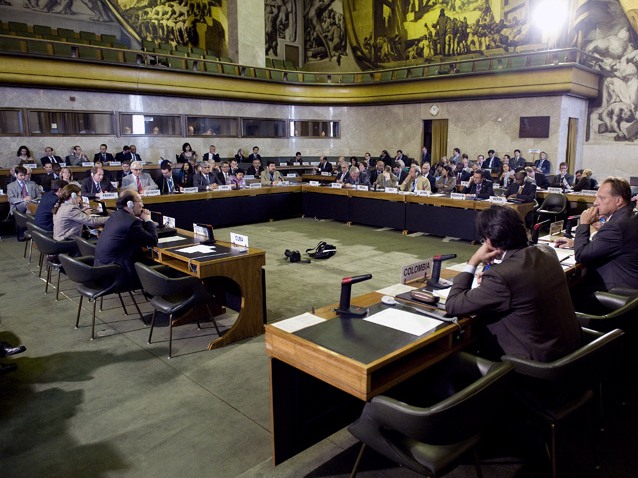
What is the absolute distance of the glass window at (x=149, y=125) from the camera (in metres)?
12.5

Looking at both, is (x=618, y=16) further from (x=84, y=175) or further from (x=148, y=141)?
(x=84, y=175)

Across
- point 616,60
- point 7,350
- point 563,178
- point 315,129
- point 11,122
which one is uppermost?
point 616,60

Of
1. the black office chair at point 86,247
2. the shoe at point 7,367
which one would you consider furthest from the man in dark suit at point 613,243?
the black office chair at point 86,247

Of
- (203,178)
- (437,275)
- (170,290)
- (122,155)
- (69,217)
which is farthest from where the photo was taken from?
(122,155)

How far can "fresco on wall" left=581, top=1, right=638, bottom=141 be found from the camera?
12.7 metres

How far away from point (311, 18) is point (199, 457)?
18465 mm

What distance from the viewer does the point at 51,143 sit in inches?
448

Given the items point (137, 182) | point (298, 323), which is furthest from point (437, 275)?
point (137, 182)

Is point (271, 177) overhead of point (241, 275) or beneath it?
overhead

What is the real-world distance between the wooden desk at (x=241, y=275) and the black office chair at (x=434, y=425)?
80.7 inches

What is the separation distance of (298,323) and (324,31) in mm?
17821

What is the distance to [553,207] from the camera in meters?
8.18

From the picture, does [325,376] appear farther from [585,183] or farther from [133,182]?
[585,183]

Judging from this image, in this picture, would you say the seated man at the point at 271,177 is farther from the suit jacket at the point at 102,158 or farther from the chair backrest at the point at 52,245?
the chair backrest at the point at 52,245
